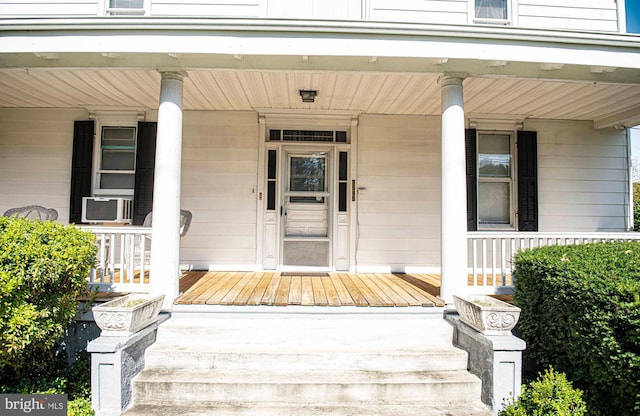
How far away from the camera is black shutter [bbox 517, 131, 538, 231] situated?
207 inches

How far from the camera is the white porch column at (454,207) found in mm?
3432

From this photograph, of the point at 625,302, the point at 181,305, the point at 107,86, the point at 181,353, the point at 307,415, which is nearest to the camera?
the point at 625,302

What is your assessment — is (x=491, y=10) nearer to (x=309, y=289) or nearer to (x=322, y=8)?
(x=322, y=8)

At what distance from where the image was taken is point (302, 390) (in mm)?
2760

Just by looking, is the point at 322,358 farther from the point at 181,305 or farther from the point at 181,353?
the point at 181,305

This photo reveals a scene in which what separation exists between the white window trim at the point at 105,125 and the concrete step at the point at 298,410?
3480 mm

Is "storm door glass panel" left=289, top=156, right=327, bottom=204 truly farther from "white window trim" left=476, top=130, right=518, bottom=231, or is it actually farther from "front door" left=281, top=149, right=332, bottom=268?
"white window trim" left=476, top=130, right=518, bottom=231

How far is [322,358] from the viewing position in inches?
119

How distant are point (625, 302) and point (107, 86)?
532 centimetres

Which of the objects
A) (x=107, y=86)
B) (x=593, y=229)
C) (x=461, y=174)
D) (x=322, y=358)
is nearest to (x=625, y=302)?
(x=461, y=174)

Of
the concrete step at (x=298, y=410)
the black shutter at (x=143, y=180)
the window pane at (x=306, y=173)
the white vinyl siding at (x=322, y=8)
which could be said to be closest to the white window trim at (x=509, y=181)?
the window pane at (x=306, y=173)

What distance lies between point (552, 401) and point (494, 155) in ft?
12.8

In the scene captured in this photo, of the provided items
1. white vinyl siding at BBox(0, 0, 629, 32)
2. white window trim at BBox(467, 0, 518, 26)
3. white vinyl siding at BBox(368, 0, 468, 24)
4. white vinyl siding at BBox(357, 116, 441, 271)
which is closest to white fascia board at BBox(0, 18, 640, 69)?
white vinyl siding at BBox(0, 0, 629, 32)

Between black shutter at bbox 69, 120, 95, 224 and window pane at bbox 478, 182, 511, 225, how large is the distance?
5646 mm
